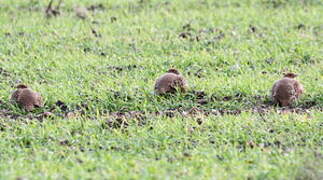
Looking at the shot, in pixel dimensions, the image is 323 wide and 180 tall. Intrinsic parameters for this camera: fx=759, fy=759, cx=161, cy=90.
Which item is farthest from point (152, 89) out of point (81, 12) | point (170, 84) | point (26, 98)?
point (81, 12)

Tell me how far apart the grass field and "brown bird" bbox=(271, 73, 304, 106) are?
0.27 feet

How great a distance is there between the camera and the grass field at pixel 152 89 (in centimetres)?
514

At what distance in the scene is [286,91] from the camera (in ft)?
21.3

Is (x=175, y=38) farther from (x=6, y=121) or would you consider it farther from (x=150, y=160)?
(x=150, y=160)

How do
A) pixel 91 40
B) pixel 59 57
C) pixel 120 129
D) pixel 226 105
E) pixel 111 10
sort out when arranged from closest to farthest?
1. pixel 120 129
2. pixel 226 105
3. pixel 59 57
4. pixel 91 40
5. pixel 111 10

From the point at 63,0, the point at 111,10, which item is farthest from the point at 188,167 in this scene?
the point at 63,0

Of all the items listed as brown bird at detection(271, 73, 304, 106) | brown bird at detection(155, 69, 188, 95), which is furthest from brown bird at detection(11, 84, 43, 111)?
brown bird at detection(271, 73, 304, 106)

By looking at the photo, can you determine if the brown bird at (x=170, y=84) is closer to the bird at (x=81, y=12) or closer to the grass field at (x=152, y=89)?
the grass field at (x=152, y=89)

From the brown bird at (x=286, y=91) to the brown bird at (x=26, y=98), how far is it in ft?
6.72

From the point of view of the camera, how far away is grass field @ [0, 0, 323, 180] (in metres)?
5.14

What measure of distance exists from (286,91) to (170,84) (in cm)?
102

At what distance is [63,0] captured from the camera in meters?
11.2

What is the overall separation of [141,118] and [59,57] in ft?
7.82

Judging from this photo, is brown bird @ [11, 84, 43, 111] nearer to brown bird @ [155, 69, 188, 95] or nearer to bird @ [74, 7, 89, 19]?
brown bird @ [155, 69, 188, 95]
